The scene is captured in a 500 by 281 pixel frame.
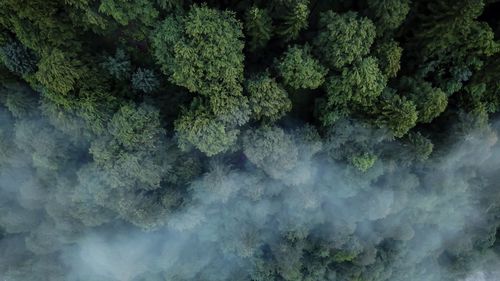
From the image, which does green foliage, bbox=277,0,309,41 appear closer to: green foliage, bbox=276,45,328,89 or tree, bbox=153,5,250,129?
green foliage, bbox=276,45,328,89

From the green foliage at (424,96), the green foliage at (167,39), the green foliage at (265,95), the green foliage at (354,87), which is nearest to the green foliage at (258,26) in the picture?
the green foliage at (265,95)

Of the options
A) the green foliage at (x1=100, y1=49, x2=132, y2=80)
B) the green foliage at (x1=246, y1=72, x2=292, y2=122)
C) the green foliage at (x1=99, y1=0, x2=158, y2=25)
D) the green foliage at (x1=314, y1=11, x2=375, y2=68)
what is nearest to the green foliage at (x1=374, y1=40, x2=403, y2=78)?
the green foliage at (x1=314, y1=11, x2=375, y2=68)

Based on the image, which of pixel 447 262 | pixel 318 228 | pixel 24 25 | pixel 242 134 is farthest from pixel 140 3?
pixel 447 262

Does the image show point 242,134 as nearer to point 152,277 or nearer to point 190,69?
point 190,69

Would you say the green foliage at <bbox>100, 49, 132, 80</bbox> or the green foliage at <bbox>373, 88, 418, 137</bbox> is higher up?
the green foliage at <bbox>100, 49, 132, 80</bbox>

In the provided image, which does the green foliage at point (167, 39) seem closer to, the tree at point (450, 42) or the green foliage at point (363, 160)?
the green foliage at point (363, 160)

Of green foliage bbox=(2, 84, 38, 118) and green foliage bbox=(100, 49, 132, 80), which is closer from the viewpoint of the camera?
green foliage bbox=(100, 49, 132, 80)
